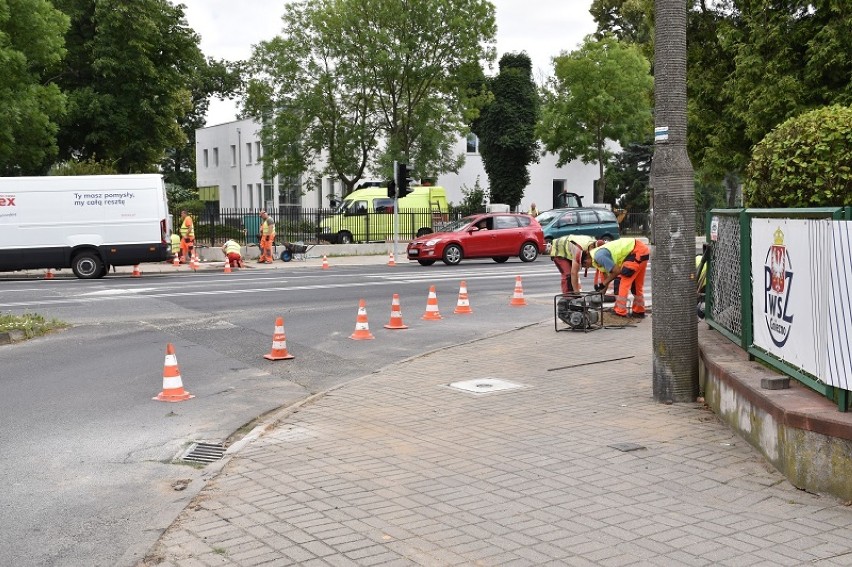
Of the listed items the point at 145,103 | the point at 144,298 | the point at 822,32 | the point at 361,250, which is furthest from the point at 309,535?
the point at 145,103

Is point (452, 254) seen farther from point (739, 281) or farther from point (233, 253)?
point (739, 281)

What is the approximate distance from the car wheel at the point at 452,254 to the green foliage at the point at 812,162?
2065 cm

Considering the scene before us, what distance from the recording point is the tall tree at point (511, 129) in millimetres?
54969

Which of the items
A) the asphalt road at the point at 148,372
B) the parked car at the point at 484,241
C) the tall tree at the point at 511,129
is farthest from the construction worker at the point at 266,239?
the tall tree at the point at 511,129

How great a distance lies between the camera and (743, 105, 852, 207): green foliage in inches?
290

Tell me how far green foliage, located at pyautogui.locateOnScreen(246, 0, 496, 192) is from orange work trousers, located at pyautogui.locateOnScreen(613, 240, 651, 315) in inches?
1179

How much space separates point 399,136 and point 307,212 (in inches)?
416

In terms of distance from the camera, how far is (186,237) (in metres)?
30.2

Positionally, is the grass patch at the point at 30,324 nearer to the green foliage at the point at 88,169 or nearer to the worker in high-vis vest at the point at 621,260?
the worker in high-vis vest at the point at 621,260

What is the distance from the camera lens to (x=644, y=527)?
A: 520 centimetres

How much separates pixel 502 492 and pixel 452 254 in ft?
75.2

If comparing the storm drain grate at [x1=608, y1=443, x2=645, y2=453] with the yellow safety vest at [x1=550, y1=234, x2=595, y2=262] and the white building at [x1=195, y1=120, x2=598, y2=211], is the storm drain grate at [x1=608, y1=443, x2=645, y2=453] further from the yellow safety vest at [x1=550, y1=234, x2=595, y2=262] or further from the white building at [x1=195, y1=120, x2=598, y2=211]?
the white building at [x1=195, y1=120, x2=598, y2=211]

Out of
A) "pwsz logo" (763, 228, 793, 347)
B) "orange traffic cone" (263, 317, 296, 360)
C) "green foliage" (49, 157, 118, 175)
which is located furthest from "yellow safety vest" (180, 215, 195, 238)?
"pwsz logo" (763, 228, 793, 347)

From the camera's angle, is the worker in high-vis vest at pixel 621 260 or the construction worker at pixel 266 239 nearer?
the worker in high-vis vest at pixel 621 260
